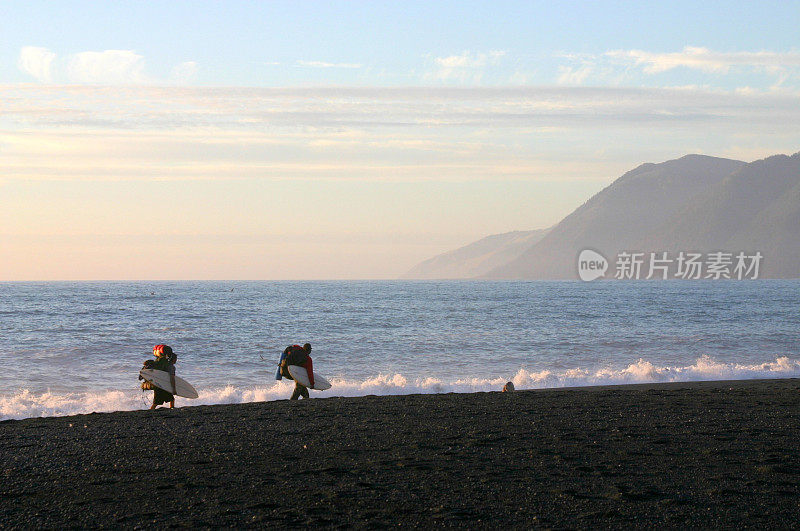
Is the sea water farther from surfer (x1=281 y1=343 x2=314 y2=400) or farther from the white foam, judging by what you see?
surfer (x1=281 y1=343 x2=314 y2=400)

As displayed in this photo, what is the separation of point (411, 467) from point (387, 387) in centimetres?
1184

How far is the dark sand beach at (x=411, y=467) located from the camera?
7.06m

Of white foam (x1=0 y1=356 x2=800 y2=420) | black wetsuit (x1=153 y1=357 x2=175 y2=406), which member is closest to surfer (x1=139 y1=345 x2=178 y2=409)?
black wetsuit (x1=153 y1=357 x2=175 y2=406)

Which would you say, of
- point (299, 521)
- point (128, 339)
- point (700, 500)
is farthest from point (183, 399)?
point (128, 339)

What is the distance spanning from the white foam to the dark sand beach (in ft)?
14.1

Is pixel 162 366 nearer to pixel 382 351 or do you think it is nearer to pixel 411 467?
pixel 411 467

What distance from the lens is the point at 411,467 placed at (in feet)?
28.9

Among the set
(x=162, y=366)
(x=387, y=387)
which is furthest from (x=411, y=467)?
(x=387, y=387)

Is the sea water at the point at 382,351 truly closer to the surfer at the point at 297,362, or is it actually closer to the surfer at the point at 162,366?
the surfer at the point at 162,366

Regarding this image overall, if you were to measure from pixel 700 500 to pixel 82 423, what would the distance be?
31.1ft

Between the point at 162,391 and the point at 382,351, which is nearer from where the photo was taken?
the point at 162,391

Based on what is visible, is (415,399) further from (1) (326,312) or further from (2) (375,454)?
(1) (326,312)

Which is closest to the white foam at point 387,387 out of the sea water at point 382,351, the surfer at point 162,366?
the sea water at point 382,351

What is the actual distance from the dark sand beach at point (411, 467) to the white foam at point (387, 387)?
4285mm
